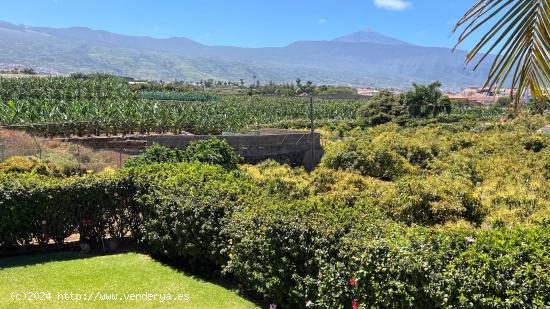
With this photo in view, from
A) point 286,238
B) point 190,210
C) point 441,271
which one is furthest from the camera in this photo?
point 190,210

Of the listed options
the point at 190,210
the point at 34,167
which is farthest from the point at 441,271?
the point at 34,167

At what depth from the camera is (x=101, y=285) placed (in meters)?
9.72

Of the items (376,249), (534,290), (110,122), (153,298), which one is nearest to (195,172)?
(153,298)

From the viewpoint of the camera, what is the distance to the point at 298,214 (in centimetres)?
850

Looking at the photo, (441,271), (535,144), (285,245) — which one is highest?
(441,271)

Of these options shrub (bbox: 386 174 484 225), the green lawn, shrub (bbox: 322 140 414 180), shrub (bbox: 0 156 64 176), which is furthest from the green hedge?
shrub (bbox: 322 140 414 180)

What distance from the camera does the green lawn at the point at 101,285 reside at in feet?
29.3

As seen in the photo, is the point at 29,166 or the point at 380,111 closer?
the point at 29,166

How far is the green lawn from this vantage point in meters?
8.93

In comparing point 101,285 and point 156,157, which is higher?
point 156,157

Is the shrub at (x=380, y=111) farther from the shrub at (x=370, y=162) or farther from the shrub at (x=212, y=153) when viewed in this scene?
the shrub at (x=212, y=153)

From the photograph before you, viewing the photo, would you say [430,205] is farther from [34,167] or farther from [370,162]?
[34,167]

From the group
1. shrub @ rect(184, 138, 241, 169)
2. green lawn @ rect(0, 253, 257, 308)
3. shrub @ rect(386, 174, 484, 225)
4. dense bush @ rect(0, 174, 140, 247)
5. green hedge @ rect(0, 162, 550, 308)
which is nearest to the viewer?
green hedge @ rect(0, 162, 550, 308)

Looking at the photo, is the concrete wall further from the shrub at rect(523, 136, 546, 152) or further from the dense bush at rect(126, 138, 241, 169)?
the shrub at rect(523, 136, 546, 152)
